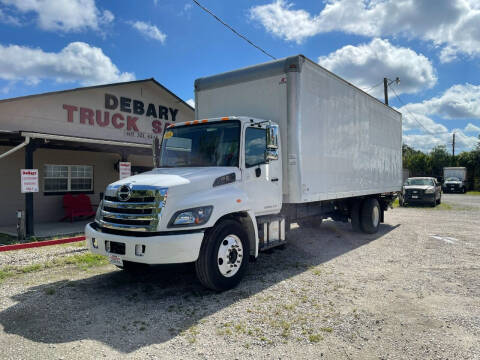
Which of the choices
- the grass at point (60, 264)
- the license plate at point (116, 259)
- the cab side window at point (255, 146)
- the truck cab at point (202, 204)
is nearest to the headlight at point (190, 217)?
the truck cab at point (202, 204)

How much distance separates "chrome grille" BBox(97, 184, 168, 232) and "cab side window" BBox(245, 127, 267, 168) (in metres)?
1.62

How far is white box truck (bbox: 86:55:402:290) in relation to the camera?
4.67 meters

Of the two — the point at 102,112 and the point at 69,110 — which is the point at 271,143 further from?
the point at 102,112

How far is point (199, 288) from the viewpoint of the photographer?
5367mm

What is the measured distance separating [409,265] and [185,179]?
4786 mm

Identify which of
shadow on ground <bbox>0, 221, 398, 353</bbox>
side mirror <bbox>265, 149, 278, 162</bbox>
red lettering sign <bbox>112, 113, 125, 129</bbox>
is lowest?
shadow on ground <bbox>0, 221, 398, 353</bbox>

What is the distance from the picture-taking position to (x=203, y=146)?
18.9 feet

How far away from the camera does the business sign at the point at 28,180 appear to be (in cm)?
900

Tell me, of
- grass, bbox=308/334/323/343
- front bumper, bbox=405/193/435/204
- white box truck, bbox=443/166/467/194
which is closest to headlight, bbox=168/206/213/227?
grass, bbox=308/334/323/343

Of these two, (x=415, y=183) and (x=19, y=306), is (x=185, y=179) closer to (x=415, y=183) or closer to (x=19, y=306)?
(x=19, y=306)

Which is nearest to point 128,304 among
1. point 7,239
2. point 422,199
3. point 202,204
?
point 202,204

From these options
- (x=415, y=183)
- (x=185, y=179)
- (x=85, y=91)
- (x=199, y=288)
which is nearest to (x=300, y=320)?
(x=199, y=288)

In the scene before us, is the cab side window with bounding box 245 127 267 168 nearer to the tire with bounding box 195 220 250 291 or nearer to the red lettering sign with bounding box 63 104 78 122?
the tire with bounding box 195 220 250 291

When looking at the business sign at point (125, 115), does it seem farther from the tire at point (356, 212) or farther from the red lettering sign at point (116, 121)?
the tire at point (356, 212)
